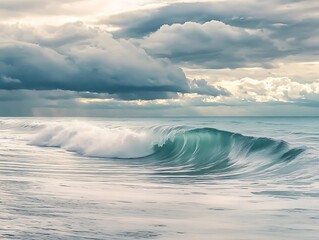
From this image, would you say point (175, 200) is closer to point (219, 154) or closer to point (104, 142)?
point (219, 154)

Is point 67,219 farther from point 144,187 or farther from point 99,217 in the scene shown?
point 144,187

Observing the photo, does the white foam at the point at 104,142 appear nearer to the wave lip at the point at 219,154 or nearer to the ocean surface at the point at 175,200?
the wave lip at the point at 219,154

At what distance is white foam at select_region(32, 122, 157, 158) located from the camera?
3447cm

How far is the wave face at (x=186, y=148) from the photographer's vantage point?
2423 cm

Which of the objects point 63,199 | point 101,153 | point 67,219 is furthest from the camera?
point 101,153

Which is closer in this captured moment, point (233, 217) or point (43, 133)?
point (233, 217)

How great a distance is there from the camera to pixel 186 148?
115ft

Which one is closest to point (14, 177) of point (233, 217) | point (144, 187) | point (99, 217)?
point (144, 187)

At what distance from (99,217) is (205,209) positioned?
2.42m

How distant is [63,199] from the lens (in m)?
13.1

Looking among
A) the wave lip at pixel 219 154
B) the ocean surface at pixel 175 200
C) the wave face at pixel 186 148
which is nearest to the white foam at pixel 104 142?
the wave face at pixel 186 148

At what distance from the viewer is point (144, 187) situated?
16.4 meters

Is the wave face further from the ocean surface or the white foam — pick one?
the ocean surface

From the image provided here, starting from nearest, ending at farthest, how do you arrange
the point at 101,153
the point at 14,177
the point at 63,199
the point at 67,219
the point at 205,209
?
the point at 67,219, the point at 205,209, the point at 63,199, the point at 14,177, the point at 101,153
